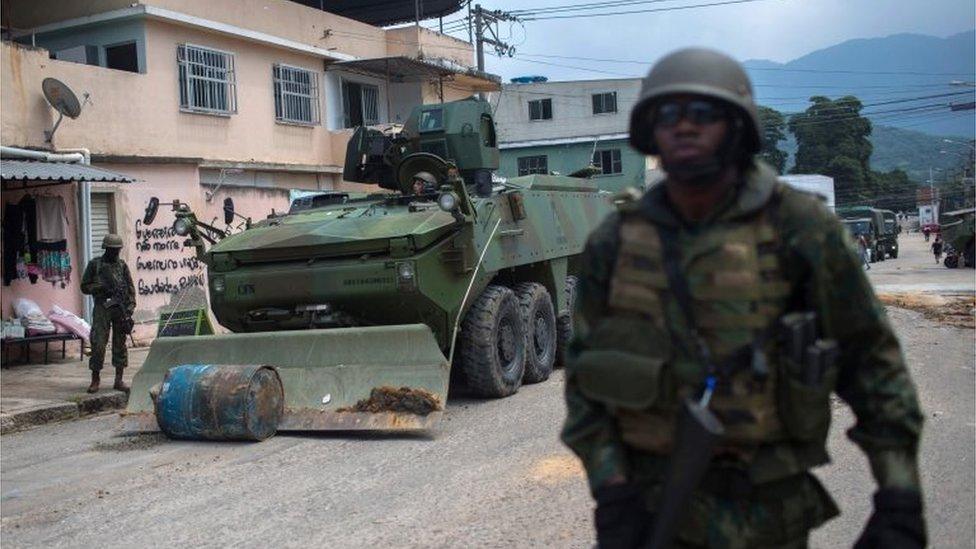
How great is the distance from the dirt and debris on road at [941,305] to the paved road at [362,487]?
6.88 meters

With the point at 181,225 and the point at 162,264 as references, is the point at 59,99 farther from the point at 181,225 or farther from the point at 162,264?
the point at 181,225

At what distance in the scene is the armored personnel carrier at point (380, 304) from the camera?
765 centimetres

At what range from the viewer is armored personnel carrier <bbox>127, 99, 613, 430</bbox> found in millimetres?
7652

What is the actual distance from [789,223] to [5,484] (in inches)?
231

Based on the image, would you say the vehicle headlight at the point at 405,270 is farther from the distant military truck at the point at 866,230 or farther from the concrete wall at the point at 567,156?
the concrete wall at the point at 567,156

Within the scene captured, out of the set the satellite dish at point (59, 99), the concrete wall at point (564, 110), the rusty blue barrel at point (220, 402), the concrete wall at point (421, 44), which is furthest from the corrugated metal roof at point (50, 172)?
the concrete wall at point (564, 110)

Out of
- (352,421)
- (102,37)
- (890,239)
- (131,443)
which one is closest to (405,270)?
(352,421)

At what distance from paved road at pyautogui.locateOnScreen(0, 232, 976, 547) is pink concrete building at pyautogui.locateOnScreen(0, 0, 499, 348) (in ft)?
20.6

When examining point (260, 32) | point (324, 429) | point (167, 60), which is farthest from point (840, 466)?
Result: point (260, 32)

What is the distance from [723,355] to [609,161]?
38.4 m

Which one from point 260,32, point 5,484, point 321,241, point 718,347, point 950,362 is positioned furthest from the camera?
point 260,32

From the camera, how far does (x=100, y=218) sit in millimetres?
14141

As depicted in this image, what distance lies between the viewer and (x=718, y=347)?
82.8 inches

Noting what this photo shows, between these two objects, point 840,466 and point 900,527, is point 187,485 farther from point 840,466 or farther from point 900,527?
point 900,527
